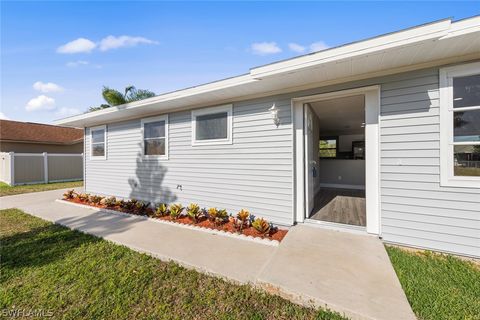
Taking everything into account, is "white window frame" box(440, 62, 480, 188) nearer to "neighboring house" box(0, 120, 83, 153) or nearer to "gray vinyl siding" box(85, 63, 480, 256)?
"gray vinyl siding" box(85, 63, 480, 256)

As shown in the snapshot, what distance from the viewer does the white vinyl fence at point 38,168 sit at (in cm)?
1038

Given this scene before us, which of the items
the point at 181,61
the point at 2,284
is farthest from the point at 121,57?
the point at 2,284

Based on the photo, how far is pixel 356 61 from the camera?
9.27 feet

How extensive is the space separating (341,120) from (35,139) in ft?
59.0

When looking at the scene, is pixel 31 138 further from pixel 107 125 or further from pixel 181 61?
pixel 181 61

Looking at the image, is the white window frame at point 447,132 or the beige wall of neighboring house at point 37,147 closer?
the white window frame at point 447,132

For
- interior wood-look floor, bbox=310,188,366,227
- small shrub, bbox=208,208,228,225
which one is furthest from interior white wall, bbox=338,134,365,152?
small shrub, bbox=208,208,228,225

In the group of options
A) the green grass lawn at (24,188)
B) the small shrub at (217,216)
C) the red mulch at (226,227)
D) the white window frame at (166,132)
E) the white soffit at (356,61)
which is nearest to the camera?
the white soffit at (356,61)

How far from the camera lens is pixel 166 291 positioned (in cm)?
231

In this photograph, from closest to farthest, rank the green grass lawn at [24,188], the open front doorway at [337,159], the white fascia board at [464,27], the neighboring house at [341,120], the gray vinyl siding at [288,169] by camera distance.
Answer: the white fascia board at [464,27], the neighboring house at [341,120], the gray vinyl siding at [288,169], the open front doorway at [337,159], the green grass lawn at [24,188]

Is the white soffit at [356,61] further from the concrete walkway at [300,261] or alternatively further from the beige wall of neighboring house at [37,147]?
the beige wall of neighboring house at [37,147]

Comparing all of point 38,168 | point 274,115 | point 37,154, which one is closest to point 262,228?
point 274,115

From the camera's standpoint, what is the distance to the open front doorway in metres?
4.44

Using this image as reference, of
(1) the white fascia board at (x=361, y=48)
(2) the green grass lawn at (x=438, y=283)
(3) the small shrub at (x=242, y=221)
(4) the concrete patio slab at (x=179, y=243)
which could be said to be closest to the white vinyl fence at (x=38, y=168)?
(4) the concrete patio slab at (x=179, y=243)
